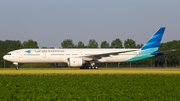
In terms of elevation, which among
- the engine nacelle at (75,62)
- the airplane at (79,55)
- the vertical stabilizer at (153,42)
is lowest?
the engine nacelle at (75,62)

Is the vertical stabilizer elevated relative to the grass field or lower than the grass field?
elevated

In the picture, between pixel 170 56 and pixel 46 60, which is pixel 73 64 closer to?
pixel 46 60

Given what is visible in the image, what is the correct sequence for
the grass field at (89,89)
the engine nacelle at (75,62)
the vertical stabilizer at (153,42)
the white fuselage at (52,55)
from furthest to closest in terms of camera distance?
1. the vertical stabilizer at (153,42)
2. the white fuselage at (52,55)
3. the engine nacelle at (75,62)
4. the grass field at (89,89)

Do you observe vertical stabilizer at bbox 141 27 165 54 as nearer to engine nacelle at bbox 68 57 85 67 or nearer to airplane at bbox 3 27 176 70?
airplane at bbox 3 27 176 70

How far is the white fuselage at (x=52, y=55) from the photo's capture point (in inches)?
1471

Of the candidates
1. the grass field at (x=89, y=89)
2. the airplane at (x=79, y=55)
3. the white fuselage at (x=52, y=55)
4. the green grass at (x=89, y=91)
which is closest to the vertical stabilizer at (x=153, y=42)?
the airplane at (x=79, y=55)

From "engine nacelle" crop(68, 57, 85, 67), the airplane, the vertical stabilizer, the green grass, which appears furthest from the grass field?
the vertical stabilizer

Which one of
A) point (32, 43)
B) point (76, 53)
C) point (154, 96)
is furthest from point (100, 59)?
point (32, 43)

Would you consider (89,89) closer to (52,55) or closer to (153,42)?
(52,55)

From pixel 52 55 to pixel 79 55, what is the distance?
188 inches

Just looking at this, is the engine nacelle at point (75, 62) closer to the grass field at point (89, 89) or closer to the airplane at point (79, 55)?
the airplane at point (79, 55)

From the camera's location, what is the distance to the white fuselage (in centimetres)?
3738

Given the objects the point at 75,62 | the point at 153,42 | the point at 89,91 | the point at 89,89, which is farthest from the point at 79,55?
the point at 89,91

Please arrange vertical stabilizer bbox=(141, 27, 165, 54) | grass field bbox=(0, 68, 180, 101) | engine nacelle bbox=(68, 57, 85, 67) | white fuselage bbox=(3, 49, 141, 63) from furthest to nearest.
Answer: vertical stabilizer bbox=(141, 27, 165, 54) → white fuselage bbox=(3, 49, 141, 63) → engine nacelle bbox=(68, 57, 85, 67) → grass field bbox=(0, 68, 180, 101)
